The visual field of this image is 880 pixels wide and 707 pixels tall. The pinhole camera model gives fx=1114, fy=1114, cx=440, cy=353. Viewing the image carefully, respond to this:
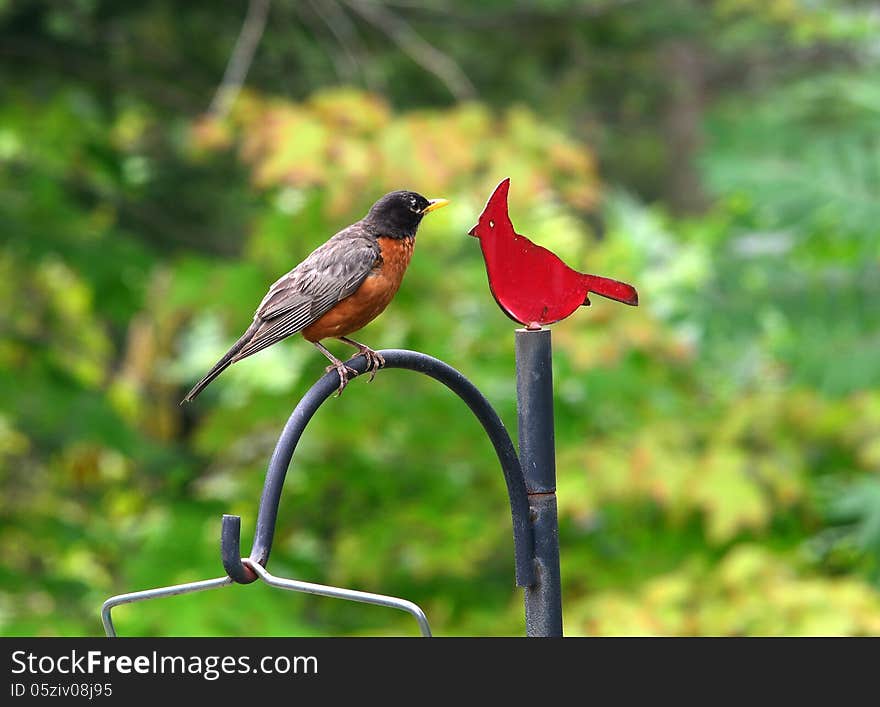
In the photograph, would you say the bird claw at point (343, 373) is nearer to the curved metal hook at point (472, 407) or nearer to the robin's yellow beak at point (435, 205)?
the curved metal hook at point (472, 407)

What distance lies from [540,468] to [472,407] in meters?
0.14

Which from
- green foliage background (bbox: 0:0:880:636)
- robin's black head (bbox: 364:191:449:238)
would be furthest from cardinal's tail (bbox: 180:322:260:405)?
green foliage background (bbox: 0:0:880:636)

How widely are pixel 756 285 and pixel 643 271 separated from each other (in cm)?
99

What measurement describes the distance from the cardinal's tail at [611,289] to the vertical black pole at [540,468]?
0.30 ft

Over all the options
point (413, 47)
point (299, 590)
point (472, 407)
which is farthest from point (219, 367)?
point (413, 47)

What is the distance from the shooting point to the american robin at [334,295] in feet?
5.72

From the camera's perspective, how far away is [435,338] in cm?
378

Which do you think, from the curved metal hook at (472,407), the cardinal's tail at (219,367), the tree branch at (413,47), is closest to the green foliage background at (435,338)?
the tree branch at (413,47)

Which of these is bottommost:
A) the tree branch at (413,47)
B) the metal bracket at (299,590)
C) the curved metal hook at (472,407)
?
the metal bracket at (299,590)

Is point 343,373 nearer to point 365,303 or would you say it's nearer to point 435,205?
point 365,303

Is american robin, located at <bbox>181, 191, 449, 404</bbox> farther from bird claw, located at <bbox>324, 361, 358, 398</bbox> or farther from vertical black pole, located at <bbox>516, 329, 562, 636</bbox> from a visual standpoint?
vertical black pole, located at <bbox>516, 329, 562, 636</bbox>

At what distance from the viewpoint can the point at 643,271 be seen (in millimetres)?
4941
